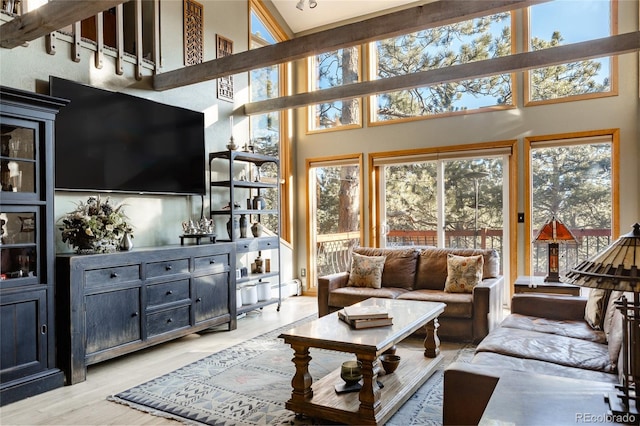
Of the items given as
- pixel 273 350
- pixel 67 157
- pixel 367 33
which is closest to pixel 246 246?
Answer: pixel 273 350

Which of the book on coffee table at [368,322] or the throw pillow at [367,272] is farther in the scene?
the throw pillow at [367,272]

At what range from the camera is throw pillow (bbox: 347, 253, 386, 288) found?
484cm

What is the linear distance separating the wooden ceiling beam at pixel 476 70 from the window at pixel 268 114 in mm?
543

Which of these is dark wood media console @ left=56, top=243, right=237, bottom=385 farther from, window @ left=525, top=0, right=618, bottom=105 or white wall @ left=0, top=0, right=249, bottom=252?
window @ left=525, top=0, right=618, bottom=105

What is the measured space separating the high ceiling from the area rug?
4.72m

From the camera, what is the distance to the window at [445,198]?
5504 millimetres

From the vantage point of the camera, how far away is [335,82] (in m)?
6.66

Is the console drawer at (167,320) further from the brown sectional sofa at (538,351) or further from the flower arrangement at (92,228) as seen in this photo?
the brown sectional sofa at (538,351)

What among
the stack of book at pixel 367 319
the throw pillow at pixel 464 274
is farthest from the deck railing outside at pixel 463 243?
the stack of book at pixel 367 319

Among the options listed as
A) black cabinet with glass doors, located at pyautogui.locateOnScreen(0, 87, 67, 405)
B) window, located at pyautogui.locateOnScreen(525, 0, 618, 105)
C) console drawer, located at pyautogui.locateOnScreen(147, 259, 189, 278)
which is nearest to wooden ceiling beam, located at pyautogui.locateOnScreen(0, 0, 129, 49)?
black cabinet with glass doors, located at pyautogui.locateOnScreen(0, 87, 67, 405)

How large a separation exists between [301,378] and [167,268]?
1935 millimetres

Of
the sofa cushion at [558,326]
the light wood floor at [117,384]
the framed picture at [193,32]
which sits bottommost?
the light wood floor at [117,384]

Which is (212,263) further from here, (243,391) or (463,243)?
(463,243)

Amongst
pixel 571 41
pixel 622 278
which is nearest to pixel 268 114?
pixel 571 41
